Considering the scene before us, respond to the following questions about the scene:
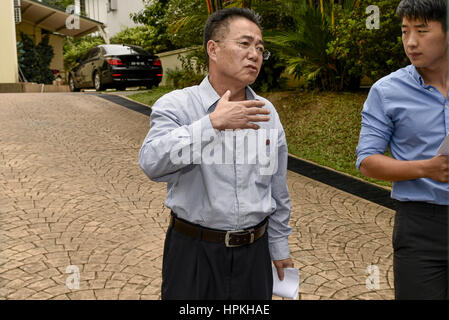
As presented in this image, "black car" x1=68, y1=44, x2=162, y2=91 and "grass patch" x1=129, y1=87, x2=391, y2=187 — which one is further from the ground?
"black car" x1=68, y1=44, x2=162, y2=91

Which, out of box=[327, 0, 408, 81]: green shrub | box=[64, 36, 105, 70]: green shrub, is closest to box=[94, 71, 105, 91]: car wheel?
box=[327, 0, 408, 81]: green shrub

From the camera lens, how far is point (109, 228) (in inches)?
195

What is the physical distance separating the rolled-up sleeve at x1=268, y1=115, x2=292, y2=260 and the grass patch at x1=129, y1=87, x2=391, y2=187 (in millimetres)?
5401

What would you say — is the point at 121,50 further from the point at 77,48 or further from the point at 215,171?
the point at 77,48

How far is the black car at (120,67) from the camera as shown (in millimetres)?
14477

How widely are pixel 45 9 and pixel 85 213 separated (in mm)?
19317

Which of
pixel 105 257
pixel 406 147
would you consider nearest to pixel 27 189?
pixel 105 257

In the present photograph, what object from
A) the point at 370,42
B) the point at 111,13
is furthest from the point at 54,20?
the point at 370,42

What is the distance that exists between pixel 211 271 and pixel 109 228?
3.17m

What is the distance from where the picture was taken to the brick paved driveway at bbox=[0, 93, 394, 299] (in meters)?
3.81

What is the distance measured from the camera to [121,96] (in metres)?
15.2

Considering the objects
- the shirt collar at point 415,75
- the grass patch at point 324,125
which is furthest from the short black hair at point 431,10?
the grass patch at point 324,125

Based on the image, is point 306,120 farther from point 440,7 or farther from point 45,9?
point 45,9

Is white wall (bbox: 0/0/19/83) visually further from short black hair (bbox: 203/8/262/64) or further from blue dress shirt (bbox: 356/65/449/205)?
blue dress shirt (bbox: 356/65/449/205)
